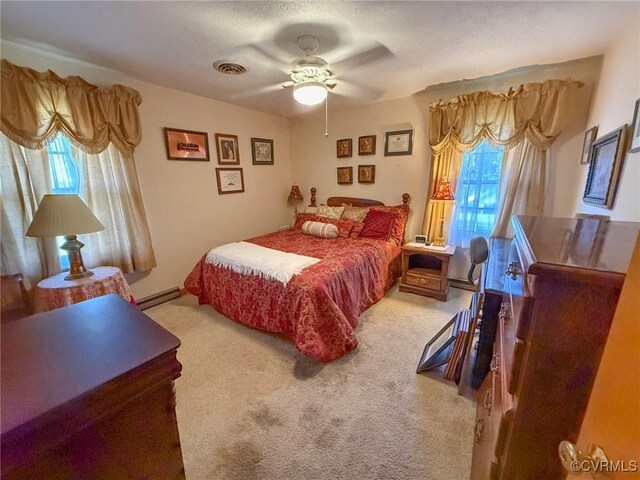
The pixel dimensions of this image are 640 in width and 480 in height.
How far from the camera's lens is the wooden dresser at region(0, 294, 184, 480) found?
1.37ft

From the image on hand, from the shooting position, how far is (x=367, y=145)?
3500 millimetres

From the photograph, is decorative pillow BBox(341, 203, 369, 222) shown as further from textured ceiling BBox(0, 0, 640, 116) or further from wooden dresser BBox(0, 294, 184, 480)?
wooden dresser BBox(0, 294, 184, 480)

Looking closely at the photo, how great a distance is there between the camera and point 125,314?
2.34 ft

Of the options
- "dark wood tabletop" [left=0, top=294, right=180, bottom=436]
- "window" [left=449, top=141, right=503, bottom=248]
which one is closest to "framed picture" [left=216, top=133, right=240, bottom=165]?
"window" [left=449, top=141, right=503, bottom=248]

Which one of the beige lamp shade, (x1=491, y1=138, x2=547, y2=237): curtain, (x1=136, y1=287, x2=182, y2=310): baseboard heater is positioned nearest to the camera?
the beige lamp shade

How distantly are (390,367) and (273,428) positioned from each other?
2.92 ft

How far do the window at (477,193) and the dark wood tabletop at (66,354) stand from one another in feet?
10.2

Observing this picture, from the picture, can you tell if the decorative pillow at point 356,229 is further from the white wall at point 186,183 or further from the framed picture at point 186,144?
the framed picture at point 186,144

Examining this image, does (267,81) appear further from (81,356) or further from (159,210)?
(81,356)

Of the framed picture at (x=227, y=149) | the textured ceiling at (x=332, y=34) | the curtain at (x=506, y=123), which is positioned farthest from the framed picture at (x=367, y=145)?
the framed picture at (x=227, y=149)

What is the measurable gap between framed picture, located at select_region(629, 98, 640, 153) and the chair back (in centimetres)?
225

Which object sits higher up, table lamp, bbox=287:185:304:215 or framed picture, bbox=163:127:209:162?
framed picture, bbox=163:127:209:162

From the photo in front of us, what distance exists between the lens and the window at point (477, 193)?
276cm

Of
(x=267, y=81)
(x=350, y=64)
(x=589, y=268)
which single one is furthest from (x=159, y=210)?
(x=589, y=268)
